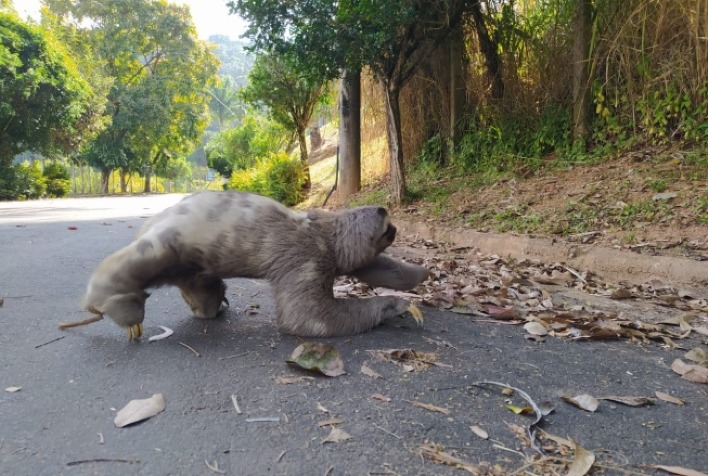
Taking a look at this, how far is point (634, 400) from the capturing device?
2332mm

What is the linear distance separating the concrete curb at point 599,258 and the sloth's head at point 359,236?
285cm

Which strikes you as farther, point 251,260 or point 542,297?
point 542,297

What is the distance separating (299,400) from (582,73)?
302 inches

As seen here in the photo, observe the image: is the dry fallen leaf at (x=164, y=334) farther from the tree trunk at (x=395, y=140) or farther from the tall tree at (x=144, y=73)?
the tall tree at (x=144, y=73)

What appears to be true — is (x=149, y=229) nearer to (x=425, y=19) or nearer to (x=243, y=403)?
(x=243, y=403)

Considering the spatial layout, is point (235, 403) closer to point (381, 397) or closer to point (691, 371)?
point (381, 397)

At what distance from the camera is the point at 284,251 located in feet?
10.6

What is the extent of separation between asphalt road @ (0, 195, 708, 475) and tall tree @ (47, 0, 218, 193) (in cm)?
3859

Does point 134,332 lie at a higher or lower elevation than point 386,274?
lower

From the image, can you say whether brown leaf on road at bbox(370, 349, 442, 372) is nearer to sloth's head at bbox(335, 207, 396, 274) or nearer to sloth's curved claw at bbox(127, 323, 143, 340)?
sloth's head at bbox(335, 207, 396, 274)

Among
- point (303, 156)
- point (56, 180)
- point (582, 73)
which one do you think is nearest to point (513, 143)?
point (582, 73)

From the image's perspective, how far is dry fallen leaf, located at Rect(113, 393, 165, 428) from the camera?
2.07m

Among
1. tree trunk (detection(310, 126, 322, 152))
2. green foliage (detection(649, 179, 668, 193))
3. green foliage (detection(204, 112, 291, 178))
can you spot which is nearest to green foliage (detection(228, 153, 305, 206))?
green foliage (detection(204, 112, 291, 178))

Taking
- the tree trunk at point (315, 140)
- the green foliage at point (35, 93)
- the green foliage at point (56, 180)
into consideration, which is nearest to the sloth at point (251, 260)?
the tree trunk at point (315, 140)
